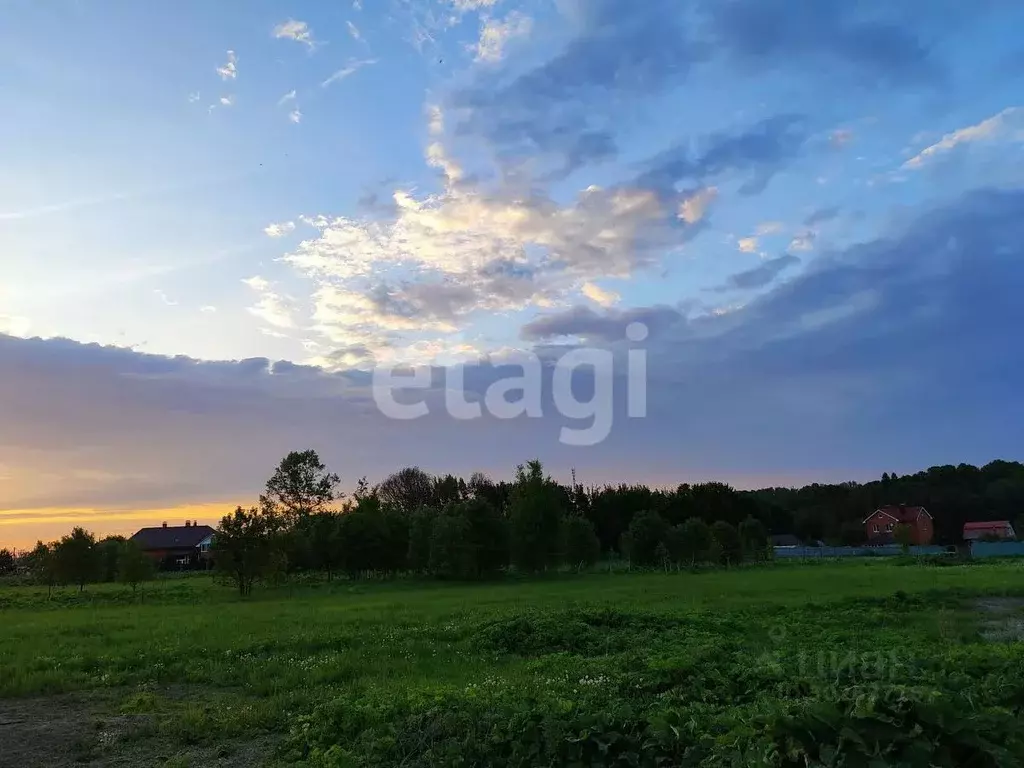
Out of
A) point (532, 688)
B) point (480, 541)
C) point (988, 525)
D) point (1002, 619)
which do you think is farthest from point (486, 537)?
point (988, 525)

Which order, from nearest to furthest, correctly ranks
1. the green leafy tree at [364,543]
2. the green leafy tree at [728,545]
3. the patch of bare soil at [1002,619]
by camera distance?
the patch of bare soil at [1002,619] → the green leafy tree at [364,543] → the green leafy tree at [728,545]

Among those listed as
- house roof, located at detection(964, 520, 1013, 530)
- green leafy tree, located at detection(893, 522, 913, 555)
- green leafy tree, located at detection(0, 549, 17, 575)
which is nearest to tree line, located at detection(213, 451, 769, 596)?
green leafy tree, located at detection(893, 522, 913, 555)

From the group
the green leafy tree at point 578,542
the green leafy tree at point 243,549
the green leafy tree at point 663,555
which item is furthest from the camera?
the green leafy tree at point 663,555

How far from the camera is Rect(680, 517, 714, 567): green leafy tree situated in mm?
60812

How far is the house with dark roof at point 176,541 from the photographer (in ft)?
364

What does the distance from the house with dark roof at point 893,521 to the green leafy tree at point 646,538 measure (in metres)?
65.3

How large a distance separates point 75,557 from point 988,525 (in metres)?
118

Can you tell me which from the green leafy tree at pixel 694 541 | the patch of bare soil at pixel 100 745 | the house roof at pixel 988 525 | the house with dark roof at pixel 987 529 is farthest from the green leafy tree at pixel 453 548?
the house roof at pixel 988 525

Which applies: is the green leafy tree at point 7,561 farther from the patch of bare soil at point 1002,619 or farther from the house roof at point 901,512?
the house roof at point 901,512

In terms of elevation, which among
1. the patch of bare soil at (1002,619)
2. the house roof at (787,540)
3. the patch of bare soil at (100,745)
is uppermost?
the patch of bare soil at (100,745)

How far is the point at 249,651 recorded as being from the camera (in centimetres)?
1730

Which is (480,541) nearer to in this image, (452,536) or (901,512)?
(452,536)

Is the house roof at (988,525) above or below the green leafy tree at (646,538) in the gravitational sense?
below

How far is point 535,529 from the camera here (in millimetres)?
56688
